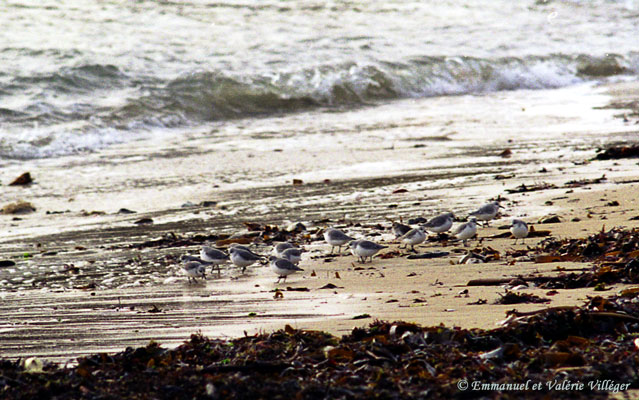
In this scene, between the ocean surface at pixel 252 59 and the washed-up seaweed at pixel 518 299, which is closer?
the washed-up seaweed at pixel 518 299

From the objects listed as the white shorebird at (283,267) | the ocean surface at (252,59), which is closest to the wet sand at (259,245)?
the white shorebird at (283,267)

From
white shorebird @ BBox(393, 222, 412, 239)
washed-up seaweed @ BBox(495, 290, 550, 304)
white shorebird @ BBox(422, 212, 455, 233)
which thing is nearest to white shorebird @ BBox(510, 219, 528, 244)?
white shorebird @ BBox(422, 212, 455, 233)

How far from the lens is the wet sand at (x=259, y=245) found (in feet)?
15.8

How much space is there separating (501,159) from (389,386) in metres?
8.18

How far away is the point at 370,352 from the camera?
12.3ft

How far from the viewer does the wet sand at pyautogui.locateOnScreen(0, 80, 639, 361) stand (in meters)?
4.81

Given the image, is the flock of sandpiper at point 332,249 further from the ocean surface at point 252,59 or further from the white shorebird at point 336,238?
the ocean surface at point 252,59

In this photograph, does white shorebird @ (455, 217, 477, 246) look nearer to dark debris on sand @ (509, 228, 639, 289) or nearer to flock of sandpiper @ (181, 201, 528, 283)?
Result: flock of sandpiper @ (181, 201, 528, 283)

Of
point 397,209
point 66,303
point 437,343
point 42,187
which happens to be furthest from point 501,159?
point 437,343

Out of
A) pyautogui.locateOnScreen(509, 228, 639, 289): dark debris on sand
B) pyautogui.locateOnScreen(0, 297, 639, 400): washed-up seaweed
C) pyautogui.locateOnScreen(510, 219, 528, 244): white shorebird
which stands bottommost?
pyautogui.locateOnScreen(510, 219, 528, 244): white shorebird

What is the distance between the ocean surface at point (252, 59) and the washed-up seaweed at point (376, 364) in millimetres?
10679

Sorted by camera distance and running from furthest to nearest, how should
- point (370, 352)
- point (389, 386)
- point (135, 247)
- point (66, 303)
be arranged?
point (135, 247) < point (66, 303) < point (370, 352) < point (389, 386)

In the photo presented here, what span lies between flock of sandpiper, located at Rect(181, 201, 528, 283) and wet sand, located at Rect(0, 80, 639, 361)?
0.11 m

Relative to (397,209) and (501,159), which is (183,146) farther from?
(397,209)
